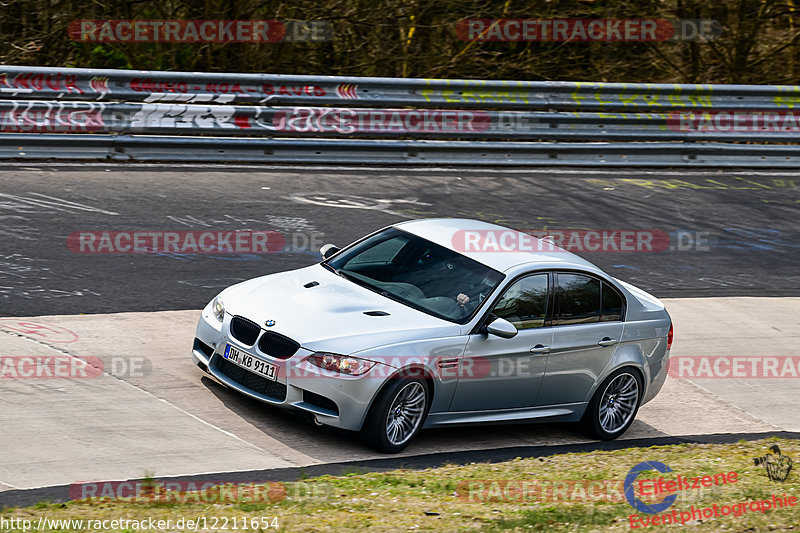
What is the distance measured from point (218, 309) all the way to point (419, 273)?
163 centimetres

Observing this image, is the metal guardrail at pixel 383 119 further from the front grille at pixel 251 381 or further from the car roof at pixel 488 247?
the front grille at pixel 251 381

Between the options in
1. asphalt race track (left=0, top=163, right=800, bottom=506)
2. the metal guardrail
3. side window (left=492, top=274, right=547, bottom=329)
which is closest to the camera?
asphalt race track (left=0, top=163, right=800, bottom=506)

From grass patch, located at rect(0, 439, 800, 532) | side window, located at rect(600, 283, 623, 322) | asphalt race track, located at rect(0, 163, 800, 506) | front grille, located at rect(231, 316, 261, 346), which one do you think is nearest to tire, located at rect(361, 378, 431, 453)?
asphalt race track, located at rect(0, 163, 800, 506)

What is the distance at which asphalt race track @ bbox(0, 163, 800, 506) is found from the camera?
7.09 m

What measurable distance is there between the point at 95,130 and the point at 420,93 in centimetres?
502

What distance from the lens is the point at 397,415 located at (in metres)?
7.49

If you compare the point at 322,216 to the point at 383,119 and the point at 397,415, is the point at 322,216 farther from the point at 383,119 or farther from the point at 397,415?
the point at 397,415

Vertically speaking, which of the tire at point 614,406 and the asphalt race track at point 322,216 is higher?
the asphalt race track at point 322,216

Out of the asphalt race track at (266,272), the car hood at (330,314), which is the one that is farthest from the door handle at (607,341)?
the car hood at (330,314)

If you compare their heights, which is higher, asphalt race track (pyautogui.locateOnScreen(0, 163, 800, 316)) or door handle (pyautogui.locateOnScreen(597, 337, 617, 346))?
asphalt race track (pyautogui.locateOnScreen(0, 163, 800, 316))

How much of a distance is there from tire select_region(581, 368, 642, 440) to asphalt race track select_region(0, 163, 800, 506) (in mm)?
158

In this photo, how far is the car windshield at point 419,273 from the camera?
26.3 ft

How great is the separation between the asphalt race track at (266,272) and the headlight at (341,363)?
2.03 ft

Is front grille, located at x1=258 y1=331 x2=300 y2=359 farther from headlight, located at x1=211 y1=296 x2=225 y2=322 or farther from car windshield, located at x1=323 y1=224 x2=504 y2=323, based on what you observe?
car windshield, located at x1=323 y1=224 x2=504 y2=323
